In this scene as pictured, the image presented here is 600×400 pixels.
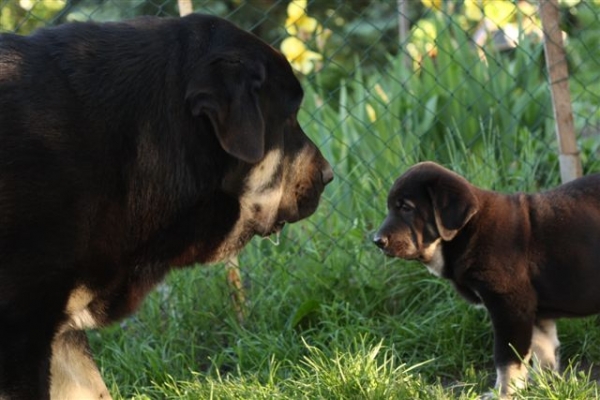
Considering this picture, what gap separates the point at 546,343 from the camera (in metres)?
4.25

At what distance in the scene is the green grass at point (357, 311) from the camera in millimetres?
3875

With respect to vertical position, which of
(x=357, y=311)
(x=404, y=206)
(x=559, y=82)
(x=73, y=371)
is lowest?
(x=357, y=311)

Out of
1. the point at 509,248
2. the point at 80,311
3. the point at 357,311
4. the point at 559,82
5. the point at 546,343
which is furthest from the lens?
the point at 559,82

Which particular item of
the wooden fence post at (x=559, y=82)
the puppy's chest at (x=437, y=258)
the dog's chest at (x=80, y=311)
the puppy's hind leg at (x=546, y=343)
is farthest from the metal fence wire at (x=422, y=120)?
the dog's chest at (x=80, y=311)

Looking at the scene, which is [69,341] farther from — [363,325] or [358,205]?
[358,205]

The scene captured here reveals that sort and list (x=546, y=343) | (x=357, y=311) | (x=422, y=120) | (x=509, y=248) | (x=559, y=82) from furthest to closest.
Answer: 1. (x=422, y=120)
2. (x=559, y=82)
3. (x=357, y=311)
4. (x=546, y=343)
5. (x=509, y=248)

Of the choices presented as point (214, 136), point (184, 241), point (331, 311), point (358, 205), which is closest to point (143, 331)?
point (331, 311)

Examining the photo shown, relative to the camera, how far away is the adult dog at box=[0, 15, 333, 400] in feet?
9.85

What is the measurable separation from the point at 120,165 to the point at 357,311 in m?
1.99

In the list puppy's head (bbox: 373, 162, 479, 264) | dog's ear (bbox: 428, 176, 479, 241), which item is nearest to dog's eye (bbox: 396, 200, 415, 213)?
puppy's head (bbox: 373, 162, 479, 264)

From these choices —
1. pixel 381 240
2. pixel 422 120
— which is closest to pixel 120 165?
pixel 381 240

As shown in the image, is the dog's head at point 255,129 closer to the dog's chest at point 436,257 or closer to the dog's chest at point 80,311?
the dog's chest at point 80,311

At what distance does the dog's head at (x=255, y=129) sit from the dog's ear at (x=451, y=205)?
817mm

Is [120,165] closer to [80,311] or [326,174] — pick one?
[80,311]
